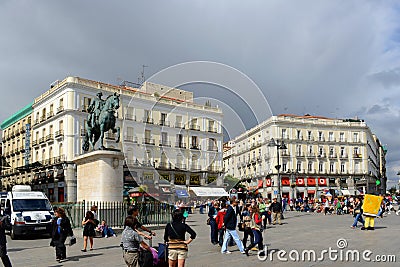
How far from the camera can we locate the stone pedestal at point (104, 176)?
19609 millimetres

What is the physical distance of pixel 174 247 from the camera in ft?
26.4

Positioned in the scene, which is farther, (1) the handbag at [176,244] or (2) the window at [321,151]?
(2) the window at [321,151]

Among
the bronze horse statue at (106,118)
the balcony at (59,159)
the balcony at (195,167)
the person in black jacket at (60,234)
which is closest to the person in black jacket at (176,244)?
the person in black jacket at (60,234)

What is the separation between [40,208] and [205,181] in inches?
335

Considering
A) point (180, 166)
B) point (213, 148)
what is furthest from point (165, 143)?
point (213, 148)

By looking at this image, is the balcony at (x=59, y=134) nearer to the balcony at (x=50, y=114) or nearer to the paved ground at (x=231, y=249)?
the balcony at (x=50, y=114)

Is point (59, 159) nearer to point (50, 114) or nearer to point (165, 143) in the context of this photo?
point (50, 114)

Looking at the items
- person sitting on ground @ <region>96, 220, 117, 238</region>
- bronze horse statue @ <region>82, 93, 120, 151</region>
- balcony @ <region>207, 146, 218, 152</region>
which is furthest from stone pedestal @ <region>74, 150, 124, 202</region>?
balcony @ <region>207, 146, 218, 152</region>

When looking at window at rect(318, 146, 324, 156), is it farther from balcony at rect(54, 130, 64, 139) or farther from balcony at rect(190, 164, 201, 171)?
balcony at rect(190, 164, 201, 171)

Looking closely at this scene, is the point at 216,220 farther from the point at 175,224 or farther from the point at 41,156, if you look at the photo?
the point at 41,156

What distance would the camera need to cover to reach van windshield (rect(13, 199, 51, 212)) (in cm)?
1959

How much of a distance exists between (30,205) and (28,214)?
106 cm

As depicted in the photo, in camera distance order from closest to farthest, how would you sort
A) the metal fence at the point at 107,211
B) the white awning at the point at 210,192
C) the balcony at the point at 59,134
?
the white awning at the point at 210,192 < the metal fence at the point at 107,211 < the balcony at the point at 59,134

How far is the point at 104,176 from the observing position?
1962 centimetres
